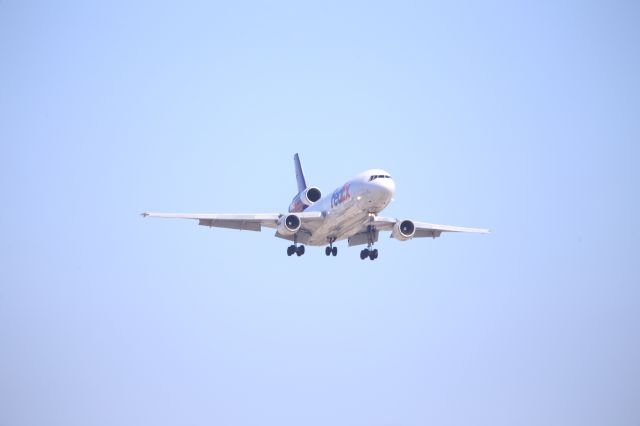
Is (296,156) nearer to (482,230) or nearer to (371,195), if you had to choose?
(482,230)

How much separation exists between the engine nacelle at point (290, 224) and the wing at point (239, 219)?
356 millimetres

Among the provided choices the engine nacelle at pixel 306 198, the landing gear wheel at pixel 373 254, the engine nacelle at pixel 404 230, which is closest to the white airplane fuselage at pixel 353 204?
the landing gear wheel at pixel 373 254

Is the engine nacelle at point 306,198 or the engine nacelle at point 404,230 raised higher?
the engine nacelle at point 306,198

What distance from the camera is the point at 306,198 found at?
6888 cm

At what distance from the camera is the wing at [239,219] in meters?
62.8

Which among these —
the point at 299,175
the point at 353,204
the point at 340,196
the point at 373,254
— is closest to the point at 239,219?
the point at 340,196

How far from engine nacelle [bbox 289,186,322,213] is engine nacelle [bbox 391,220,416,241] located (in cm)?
748

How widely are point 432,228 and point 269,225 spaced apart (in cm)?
1057

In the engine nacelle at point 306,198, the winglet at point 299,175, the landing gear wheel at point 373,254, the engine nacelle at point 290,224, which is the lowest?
the landing gear wheel at point 373,254

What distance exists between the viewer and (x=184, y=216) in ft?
205

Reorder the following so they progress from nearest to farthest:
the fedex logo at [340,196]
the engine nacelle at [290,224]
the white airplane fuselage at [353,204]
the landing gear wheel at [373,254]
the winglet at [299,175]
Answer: the white airplane fuselage at [353,204]
the fedex logo at [340,196]
the engine nacelle at [290,224]
the landing gear wheel at [373,254]
the winglet at [299,175]

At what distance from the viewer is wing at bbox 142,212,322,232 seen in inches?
2474

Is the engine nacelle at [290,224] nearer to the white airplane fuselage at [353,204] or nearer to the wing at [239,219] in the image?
the wing at [239,219]

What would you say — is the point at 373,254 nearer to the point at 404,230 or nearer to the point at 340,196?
the point at 404,230
